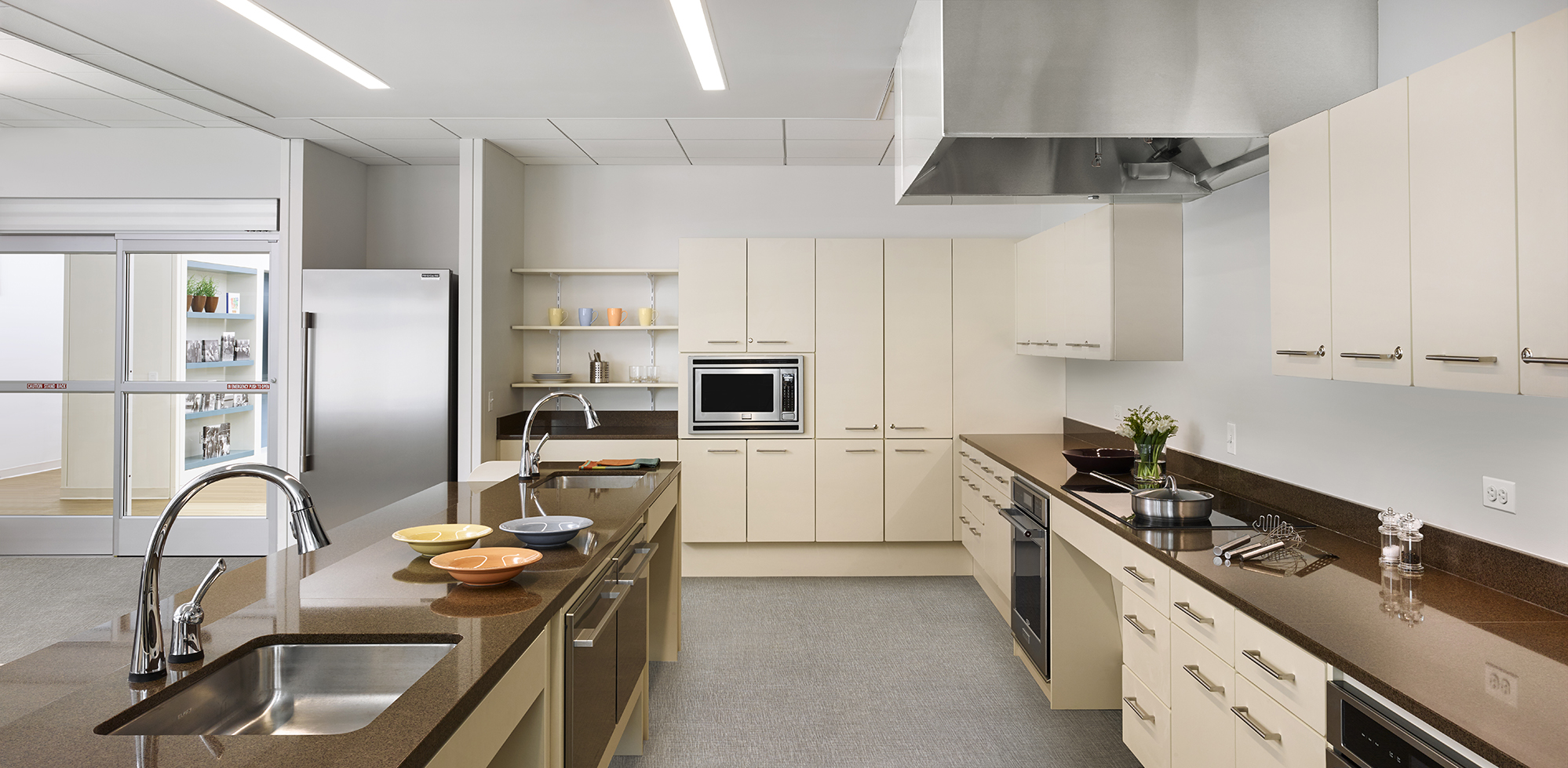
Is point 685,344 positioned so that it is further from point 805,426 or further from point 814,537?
point 814,537

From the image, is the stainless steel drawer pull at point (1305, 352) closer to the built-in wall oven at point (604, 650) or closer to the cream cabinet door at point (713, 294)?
the built-in wall oven at point (604, 650)

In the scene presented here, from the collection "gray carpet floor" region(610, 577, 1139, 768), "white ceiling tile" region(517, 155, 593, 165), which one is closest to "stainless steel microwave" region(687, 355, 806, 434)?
"gray carpet floor" region(610, 577, 1139, 768)

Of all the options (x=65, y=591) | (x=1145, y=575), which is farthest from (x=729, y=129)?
(x=65, y=591)

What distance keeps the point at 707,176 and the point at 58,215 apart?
415 centimetres

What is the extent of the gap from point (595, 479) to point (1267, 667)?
2.49m

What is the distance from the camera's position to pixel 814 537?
478 cm

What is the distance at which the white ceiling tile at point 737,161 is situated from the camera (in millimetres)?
5062

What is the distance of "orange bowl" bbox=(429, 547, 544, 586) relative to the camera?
1.70 metres

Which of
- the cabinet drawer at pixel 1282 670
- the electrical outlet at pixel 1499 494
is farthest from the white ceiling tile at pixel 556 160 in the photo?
the electrical outlet at pixel 1499 494

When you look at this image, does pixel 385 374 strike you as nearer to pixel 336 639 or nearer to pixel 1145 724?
pixel 336 639

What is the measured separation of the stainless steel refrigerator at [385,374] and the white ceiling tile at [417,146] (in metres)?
0.81

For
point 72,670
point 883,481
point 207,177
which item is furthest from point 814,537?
point 207,177

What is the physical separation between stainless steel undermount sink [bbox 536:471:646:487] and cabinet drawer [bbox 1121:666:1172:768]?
6.36ft

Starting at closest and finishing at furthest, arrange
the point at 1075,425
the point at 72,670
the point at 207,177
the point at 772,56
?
the point at 72,670, the point at 772,56, the point at 1075,425, the point at 207,177
